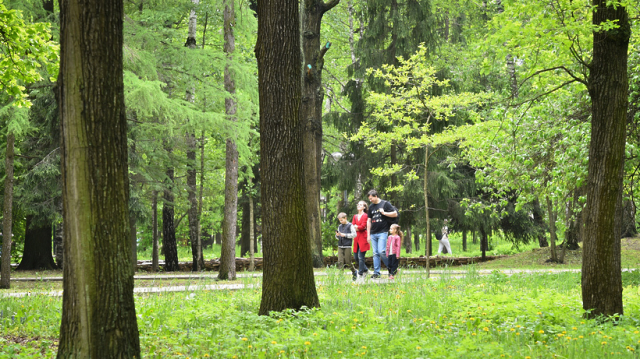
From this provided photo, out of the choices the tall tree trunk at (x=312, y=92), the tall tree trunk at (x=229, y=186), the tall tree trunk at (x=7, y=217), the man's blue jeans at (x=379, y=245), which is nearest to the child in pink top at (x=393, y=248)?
the man's blue jeans at (x=379, y=245)

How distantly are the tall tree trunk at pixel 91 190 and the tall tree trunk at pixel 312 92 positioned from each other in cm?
1061

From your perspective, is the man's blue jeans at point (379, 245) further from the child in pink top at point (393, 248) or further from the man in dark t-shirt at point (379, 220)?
the child in pink top at point (393, 248)

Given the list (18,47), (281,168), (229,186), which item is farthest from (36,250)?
(281,168)

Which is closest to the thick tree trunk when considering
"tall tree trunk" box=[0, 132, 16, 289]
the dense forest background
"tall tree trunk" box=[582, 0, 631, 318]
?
the dense forest background

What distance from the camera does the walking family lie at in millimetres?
10914

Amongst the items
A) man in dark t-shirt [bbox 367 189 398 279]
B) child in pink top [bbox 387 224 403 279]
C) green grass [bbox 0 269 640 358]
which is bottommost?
green grass [bbox 0 269 640 358]

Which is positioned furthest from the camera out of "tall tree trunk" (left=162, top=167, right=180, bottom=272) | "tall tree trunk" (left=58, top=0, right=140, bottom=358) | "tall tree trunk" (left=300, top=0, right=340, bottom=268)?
"tall tree trunk" (left=162, top=167, right=180, bottom=272)

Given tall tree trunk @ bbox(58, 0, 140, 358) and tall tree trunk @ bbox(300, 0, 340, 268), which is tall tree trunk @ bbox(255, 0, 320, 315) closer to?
tall tree trunk @ bbox(58, 0, 140, 358)

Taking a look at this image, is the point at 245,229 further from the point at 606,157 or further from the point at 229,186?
the point at 606,157

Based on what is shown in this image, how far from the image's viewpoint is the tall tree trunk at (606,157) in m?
5.93

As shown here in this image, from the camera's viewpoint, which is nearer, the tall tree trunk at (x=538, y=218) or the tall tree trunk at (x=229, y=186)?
the tall tree trunk at (x=229, y=186)

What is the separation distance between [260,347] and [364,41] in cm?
1806

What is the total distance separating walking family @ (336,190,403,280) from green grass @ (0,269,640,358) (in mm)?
2962

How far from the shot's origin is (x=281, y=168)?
606 centimetres
